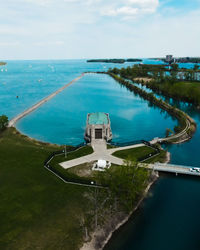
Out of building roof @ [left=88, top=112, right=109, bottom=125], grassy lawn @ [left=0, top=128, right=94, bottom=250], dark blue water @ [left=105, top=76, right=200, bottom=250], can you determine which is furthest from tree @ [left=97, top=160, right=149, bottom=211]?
building roof @ [left=88, top=112, right=109, bottom=125]

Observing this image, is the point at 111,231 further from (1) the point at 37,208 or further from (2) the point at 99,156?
(2) the point at 99,156

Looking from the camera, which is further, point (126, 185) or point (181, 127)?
point (181, 127)

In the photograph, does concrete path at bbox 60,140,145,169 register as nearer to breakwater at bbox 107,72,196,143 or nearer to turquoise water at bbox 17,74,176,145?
turquoise water at bbox 17,74,176,145

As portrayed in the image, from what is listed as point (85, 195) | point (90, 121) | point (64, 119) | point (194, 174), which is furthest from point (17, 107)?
point (194, 174)

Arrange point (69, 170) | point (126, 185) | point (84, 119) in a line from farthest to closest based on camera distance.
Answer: point (84, 119)
point (69, 170)
point (126, 185)

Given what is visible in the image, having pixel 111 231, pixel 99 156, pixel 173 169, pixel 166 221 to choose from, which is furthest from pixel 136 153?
pixel 111 231

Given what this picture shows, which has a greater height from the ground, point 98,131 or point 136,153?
point 98,131
